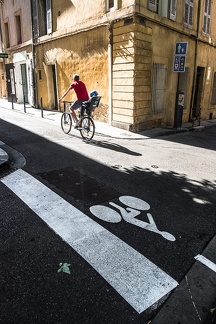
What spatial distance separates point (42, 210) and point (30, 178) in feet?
4.22

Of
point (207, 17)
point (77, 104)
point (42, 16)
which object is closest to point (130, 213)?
point (77, 104)

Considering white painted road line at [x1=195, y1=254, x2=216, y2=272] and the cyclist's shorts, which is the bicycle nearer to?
the cyclist's shorts

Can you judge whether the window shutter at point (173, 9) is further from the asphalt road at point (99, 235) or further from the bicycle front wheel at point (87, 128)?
the asphalt road at point (99, 235)

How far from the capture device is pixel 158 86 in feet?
34.3

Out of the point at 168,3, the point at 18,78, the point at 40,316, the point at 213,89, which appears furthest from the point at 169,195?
the point at 18,78

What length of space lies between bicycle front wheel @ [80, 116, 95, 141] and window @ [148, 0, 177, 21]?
5.08 meters

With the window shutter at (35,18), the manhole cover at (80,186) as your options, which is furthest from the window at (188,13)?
the manhole cover at (80,186)

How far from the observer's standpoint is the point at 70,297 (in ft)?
6.79

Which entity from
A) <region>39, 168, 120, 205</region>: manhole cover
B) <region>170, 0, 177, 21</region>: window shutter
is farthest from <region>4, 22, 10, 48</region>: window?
<region>39, 168, 120, 205</region>: manhole cover

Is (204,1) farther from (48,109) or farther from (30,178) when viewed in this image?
(30,178)

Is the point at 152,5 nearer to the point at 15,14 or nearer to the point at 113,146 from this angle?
the point at 113,146

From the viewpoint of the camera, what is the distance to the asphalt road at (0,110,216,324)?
202 centimetres

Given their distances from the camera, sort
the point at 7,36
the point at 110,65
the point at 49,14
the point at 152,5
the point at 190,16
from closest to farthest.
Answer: the point at 152,5 < the point at 110,65 < the point at 190,16 < the point at 49,14 < the point at 7,36

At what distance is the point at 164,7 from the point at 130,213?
9.69m
